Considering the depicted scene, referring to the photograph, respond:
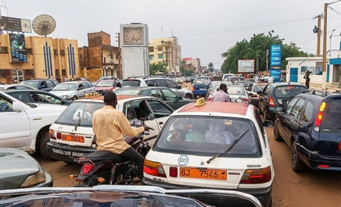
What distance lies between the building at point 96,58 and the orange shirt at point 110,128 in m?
43.3

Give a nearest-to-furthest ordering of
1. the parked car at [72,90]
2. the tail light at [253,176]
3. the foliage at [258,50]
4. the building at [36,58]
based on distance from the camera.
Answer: the tail light at [253,176]
the parked car at [72,90]
the building at [36,58]
the foliage at [258,50]

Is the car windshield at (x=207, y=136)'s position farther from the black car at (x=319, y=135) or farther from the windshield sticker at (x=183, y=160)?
the black car at (x=319, y=135)

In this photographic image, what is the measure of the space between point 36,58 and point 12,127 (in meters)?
35.2

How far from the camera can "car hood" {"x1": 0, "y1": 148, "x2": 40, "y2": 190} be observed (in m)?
3.20

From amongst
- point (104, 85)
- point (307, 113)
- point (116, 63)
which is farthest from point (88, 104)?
point (116, 63)

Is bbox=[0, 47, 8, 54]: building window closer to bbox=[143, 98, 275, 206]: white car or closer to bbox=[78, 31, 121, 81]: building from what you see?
bbox=[78, 31, 121, 81]: building

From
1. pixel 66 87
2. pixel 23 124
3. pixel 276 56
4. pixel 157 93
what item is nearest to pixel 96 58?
pixel 276 56

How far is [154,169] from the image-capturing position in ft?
10.8

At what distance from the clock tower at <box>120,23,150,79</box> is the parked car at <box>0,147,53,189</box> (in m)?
16.0

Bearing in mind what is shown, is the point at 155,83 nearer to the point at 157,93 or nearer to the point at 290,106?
the point at 157,93

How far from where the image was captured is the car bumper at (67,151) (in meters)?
4.86

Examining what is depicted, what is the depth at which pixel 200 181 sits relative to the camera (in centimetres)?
307

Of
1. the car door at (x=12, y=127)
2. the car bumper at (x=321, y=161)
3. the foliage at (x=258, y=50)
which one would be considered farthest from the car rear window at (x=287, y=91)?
the foliage at (x=258, y=50)

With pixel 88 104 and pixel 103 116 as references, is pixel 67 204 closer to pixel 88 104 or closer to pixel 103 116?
pixel 103 116
